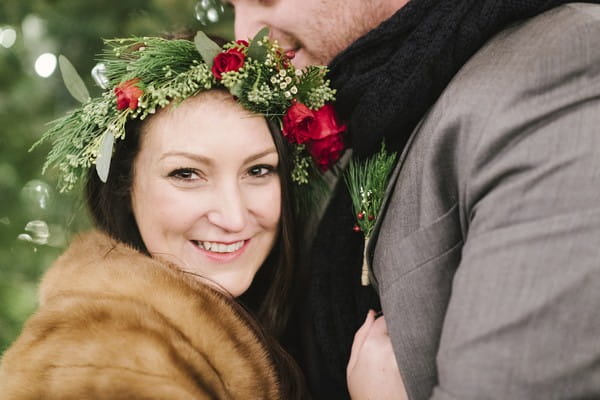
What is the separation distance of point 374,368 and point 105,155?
930mm

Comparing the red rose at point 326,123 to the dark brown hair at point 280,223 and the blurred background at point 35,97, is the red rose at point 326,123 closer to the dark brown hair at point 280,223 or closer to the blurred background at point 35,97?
the dark brown hair at point 280,223

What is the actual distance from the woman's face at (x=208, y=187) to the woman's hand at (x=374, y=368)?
44cm

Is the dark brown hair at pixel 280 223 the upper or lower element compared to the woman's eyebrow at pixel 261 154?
lower

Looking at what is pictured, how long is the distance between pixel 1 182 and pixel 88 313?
137cm

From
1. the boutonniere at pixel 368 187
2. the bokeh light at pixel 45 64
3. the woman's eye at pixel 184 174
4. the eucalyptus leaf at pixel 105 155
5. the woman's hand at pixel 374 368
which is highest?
the bokeh light at pixel 45 64

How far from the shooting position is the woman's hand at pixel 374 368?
5.06 ft

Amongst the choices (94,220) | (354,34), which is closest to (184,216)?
(94,220)

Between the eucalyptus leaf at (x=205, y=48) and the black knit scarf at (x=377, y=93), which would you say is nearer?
the black knit scarf at (x=377, y=93)

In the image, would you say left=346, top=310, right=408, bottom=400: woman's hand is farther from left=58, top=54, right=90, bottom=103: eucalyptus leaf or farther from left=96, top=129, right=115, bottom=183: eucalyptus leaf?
left=58, top=54, right=90, bottom=103: eucalyptus leaf

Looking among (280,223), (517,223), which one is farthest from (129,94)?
(517,223)

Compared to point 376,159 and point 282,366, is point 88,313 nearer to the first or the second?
point 282,366

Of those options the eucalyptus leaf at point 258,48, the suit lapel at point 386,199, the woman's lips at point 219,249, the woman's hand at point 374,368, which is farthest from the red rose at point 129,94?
the woman's hand at point 374,368

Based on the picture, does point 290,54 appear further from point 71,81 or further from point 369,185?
point 71,81

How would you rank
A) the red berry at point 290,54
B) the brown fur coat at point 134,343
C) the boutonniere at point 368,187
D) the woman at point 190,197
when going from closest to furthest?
1. the brown fur coat at point 134,343
2. the woman at point 190,197
3. the boutonniere at point 368,187
4. the red berry at point 290,54
